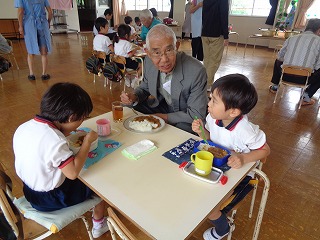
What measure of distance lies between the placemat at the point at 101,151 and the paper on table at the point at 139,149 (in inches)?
2.8

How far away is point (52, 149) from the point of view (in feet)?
3.07

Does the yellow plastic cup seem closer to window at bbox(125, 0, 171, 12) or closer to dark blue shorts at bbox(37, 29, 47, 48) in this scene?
dark blue shorts at bbox(37, 29, 47, 48)

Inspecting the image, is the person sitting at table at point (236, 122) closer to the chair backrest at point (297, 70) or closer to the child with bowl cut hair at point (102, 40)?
the chair backrest at point (297, 70)

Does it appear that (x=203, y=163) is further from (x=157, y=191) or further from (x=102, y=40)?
(x=102, y=40)

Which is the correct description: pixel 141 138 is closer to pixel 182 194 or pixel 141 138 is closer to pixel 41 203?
pixel 182 194

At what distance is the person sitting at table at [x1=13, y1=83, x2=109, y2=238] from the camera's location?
94 centimetres

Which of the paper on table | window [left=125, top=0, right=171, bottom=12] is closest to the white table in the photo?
the paper on table

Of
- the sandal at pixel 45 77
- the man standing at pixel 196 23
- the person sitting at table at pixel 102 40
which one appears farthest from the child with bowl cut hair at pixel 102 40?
the man standing at pixel 196 23

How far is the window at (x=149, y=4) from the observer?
10977 mm

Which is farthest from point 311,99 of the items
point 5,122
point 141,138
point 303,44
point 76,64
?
point 76,64

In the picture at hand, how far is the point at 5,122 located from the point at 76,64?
3168 mm

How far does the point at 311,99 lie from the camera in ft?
12.8

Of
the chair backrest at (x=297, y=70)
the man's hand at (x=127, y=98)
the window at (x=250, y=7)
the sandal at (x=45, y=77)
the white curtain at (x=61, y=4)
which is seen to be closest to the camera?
the man's hand at (x=127, y=98)

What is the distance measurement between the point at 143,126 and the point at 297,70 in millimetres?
2975
